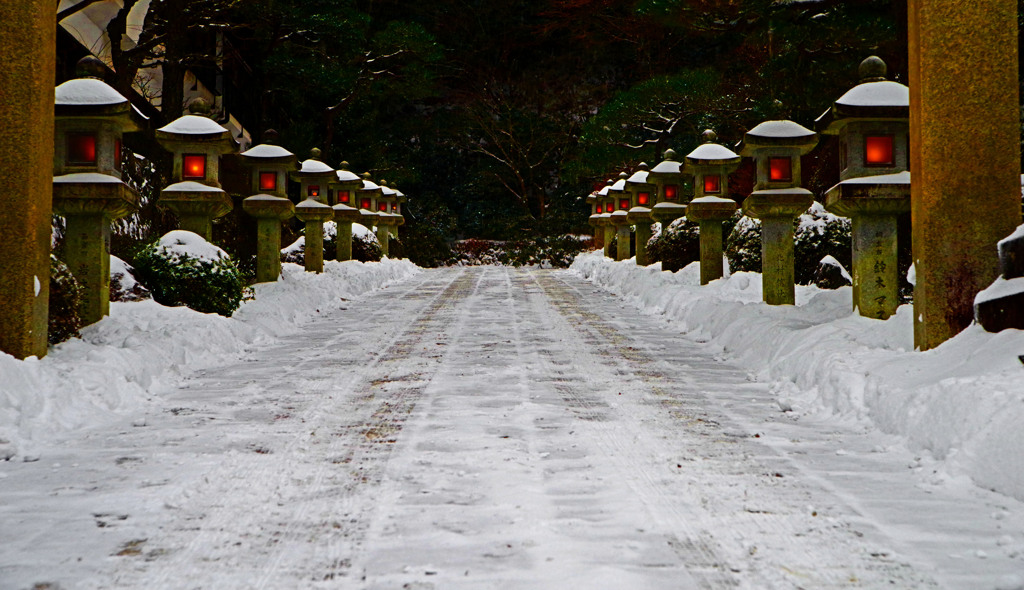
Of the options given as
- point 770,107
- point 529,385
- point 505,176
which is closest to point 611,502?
point 529,385

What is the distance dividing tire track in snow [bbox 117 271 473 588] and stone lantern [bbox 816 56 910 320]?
521 cm

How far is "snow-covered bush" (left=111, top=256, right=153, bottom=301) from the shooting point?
408 inches

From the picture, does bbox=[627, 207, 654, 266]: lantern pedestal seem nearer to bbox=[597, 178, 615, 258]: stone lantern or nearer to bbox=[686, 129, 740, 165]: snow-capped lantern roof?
bbox=[597, 178, 615, 258]: stone lantern

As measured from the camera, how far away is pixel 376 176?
36969 millimetres

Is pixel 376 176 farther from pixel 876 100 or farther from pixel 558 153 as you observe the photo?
pixel 876 100

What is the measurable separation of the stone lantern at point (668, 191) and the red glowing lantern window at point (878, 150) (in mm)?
9051

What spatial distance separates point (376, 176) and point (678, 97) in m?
20.4

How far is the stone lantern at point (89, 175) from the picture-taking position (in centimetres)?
880

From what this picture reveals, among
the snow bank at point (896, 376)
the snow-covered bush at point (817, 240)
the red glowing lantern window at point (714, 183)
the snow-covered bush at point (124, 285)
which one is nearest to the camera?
the snow bank at point (896, 376)

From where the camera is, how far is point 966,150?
259 inches

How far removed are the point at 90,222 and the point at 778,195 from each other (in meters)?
8.59

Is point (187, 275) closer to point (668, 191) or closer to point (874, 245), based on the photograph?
point (874, 245)

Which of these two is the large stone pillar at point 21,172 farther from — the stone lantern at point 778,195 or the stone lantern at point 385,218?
the stone lantern at point 385,218

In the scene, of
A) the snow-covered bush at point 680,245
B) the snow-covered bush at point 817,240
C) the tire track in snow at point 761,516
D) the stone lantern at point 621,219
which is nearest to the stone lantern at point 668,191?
the snow-covered bush at point 680,245
